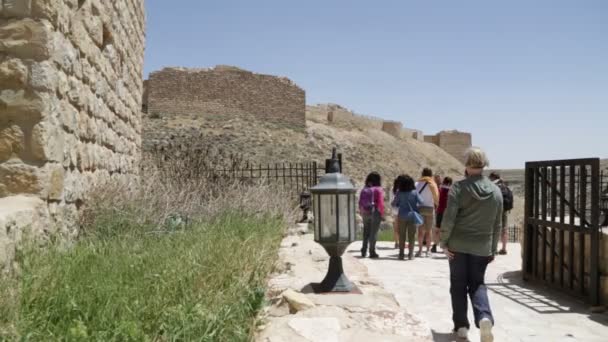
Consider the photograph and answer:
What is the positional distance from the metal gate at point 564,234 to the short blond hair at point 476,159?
1797mm

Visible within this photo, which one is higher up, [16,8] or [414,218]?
[16,8]

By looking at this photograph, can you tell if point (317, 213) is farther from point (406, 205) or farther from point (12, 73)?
point (406, 205)

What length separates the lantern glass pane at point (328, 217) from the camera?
4.14 meters

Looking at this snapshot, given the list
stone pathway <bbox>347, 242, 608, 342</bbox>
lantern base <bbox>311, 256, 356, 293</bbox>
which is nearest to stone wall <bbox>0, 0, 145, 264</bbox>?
lantern base <bbox>311, 256, 356, 293</bbox>

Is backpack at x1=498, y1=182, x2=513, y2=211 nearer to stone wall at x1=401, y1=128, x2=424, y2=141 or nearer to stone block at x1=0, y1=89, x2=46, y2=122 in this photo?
stone block at x1=0, y1=89, x2=46, y2=122

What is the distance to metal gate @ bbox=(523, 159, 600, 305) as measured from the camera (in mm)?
5523

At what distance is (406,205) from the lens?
8.52m

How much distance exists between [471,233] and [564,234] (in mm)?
2686

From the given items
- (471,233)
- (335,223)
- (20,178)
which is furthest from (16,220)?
(471,233)

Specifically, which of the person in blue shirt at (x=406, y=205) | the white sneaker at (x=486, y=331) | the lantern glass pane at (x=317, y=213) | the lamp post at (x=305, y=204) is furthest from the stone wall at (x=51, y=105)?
the lamp post at (x=305, y=204)

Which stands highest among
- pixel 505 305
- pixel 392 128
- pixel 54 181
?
pixel 392 128

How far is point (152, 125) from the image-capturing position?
27.0 metres

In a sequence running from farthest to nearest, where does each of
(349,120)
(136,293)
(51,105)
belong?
(349,120)
(51,105)
(136,293)

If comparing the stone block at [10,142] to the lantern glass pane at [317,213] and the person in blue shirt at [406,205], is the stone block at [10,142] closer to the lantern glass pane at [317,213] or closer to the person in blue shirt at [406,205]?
the lantern glass pane at [317,213]
